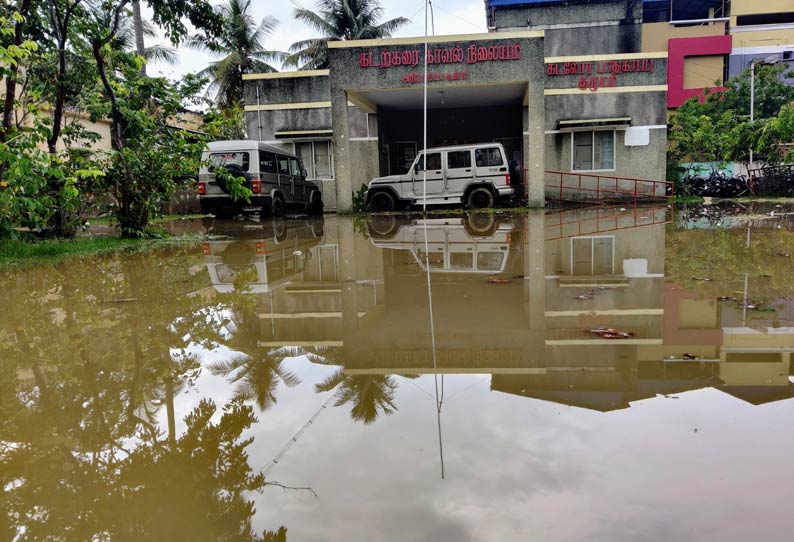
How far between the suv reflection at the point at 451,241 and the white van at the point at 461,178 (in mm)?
1936

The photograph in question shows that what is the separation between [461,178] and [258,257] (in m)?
10.4

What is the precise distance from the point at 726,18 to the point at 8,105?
44.9 meters

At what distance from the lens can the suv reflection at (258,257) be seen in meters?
6.84

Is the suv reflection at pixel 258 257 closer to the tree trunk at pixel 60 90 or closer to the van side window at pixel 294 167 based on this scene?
the tree trunk at pixel 60 90

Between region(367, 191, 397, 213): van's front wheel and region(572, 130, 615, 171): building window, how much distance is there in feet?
24.2

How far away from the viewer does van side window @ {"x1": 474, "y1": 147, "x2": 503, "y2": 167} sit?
18.1 m

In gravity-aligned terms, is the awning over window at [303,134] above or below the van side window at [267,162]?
above

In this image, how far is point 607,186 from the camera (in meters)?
22.4

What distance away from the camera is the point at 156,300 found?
18.9 ft

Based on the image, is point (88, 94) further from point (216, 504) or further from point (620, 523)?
point (620, 523)

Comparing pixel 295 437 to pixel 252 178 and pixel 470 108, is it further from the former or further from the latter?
pixel 470 108

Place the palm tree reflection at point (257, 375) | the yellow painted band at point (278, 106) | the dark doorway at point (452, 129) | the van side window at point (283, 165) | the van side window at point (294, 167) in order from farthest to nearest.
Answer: the dark doorway at point (452, 129) < the yellow painted band at point (278, 106) < the van side window at point (294, 167) < the van side window at point (283, 165) < the palm tree reflection at point (257, 375)

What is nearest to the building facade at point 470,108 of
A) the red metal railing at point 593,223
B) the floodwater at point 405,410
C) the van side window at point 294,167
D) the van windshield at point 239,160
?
the van side window at point 294,167

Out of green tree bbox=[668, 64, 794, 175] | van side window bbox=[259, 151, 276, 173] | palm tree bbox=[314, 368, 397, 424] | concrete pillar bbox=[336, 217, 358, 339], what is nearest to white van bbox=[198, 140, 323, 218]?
van side window bbox=[259, 151, 276, 173]
